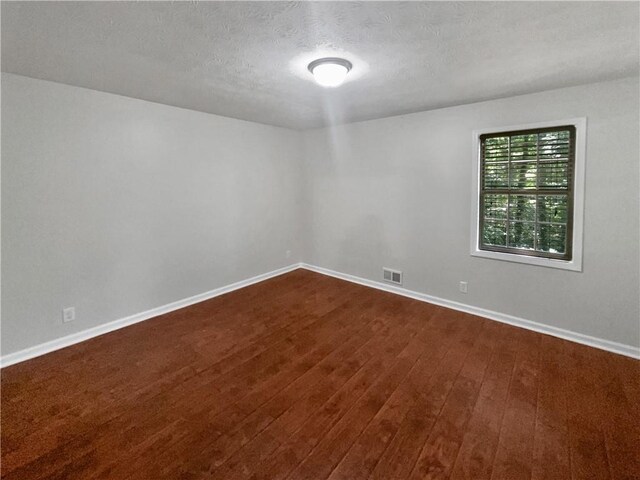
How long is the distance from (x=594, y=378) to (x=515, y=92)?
2627 mm

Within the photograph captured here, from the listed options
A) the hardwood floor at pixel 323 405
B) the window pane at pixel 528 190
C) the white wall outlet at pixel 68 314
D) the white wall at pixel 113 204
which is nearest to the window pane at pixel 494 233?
the window pane at pixel 528 190

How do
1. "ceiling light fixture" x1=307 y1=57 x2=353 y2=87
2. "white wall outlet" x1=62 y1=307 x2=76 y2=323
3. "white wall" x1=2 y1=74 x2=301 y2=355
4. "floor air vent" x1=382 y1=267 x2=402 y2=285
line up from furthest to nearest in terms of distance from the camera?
1. "floor air vent" x1=382 y1=267 x2=402 y2=285
2. "white wall outlet" x1=62 y1=307 x2=76 y2=323
3. "white wall" x1=2 y1=74 x2=301 y2=355
4. "ceiling light fixture" x1=307 y1=57 x2=353 y2=87

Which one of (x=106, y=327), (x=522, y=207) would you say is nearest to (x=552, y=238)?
(x=522, y=207)

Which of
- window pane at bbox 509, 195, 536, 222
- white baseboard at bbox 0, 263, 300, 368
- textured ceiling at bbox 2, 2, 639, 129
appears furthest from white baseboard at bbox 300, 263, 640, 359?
textured ceiling at bbox 2, 2, 639, 129

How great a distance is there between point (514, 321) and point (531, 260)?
0.70 m

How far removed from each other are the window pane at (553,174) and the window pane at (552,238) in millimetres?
416

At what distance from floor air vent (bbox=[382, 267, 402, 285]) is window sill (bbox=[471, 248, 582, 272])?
101cm

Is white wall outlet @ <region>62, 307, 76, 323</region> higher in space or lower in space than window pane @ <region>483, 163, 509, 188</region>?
lower

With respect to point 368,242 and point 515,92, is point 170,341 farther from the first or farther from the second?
point 515,92

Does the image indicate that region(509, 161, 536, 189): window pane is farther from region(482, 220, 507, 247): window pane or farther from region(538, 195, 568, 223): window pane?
region(482, 220, 507, 247): window pane

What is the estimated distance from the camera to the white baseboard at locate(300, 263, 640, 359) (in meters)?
2.80

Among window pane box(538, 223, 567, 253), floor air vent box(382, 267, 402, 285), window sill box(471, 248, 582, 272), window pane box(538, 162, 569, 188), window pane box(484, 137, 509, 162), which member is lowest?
floor air vent box(382, 267, 402, 285)

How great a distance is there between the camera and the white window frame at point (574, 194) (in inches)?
112

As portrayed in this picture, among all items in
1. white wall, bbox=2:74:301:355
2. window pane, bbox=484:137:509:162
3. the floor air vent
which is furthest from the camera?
the floor air vent
